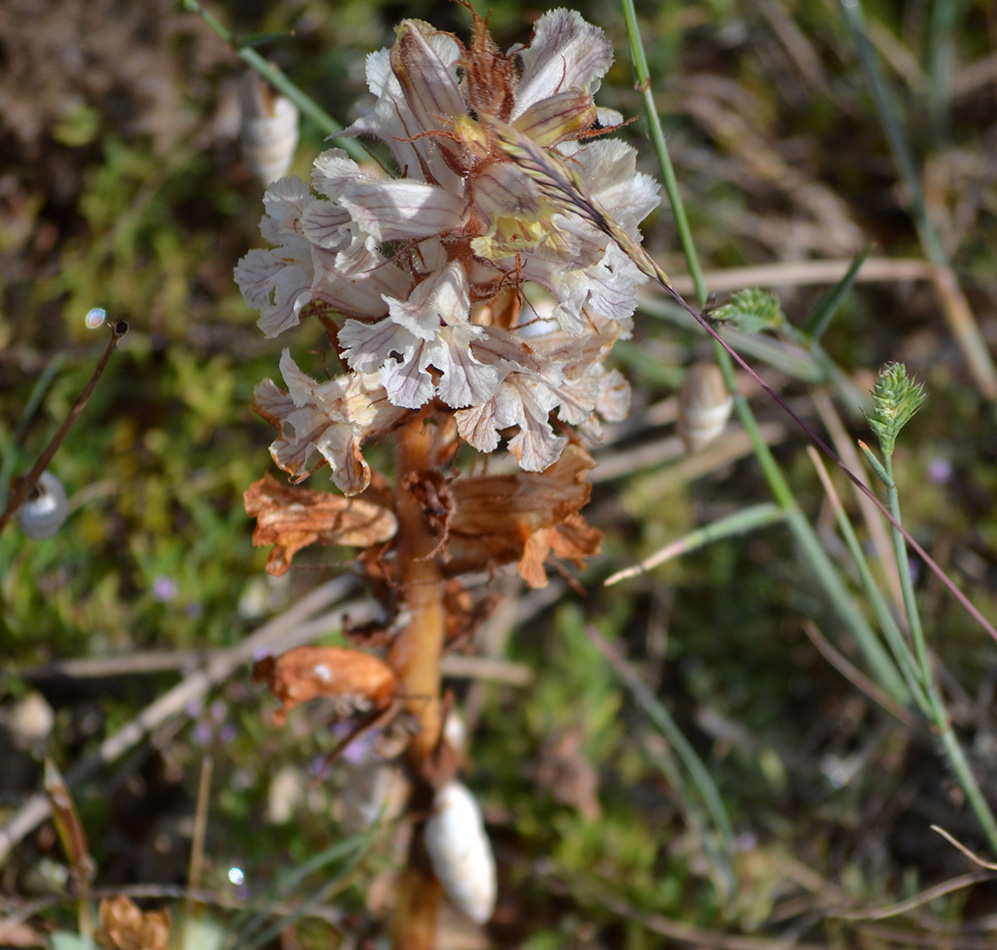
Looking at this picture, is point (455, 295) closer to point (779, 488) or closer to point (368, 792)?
point (779, 488)

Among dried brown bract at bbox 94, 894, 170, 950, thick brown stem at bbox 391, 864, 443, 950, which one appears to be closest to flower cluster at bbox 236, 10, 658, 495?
dried brown bract at bbox 94, 894, 170, 950

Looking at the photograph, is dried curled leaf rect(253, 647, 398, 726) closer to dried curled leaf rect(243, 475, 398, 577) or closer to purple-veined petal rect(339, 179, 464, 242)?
dried curled leaf rect(243, 475, 398, 577)

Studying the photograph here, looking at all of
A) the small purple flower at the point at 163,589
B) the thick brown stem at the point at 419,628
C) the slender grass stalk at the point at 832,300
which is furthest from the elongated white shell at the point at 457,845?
the slender grass stalk at the point at 832,300

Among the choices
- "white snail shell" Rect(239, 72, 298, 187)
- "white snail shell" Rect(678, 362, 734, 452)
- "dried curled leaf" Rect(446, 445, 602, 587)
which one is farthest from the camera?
"white snail shell" Rect(239, 72, 298, 187)

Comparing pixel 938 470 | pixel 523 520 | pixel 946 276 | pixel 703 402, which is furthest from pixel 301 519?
pixel 946 276

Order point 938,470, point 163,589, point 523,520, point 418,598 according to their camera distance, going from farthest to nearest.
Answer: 1. point 938,470
2. point 163,589
3. point 418,598
4. point 523,520

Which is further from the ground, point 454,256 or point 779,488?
point 454,256

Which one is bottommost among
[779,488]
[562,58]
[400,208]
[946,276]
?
[946,276]

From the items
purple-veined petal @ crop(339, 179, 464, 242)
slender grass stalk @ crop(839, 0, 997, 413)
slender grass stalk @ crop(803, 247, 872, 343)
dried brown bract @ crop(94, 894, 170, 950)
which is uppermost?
purple-veined petal @ crop(339, 179, 464, 242)
